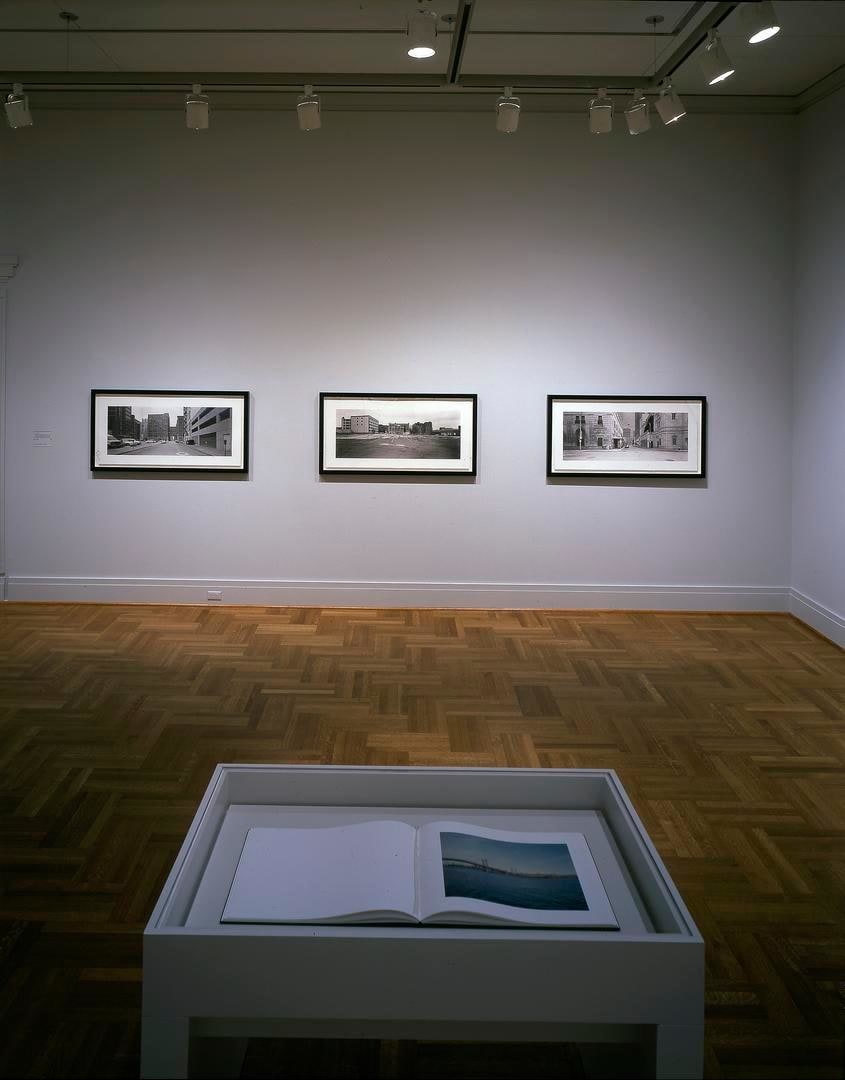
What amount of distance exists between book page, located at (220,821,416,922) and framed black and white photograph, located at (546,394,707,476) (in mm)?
6106

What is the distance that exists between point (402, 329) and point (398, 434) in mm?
907

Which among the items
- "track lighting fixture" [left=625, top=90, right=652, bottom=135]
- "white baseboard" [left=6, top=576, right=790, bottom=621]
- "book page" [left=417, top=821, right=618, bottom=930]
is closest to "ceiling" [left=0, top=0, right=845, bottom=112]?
"track lighting fixture" [left=625, top=90, right=652, bottom=135]

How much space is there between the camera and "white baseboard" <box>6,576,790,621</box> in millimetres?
8547

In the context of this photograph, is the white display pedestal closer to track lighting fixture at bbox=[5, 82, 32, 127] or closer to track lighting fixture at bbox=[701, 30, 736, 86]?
track lighting fixture at bbox=[701, 30, 736, 86]

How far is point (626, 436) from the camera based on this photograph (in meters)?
8.45

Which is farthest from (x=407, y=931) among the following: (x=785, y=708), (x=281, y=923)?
(x=785, y=708)

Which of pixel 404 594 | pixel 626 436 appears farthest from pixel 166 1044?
pixel 626 436

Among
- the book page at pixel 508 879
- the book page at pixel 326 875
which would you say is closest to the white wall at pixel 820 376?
the book page at pixel 508 879

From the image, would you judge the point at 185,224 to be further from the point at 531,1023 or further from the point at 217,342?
the point at 531,1023

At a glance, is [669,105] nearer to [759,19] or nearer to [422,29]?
[759,19]

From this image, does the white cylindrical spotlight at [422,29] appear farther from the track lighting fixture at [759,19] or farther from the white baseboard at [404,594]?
the white baseboard at [404,594]

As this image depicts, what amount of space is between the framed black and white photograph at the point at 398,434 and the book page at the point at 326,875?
595 cm

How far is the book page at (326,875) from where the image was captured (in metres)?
2.23

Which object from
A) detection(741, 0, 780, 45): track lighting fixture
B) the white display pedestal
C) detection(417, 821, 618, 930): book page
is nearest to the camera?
the white display pedestal
